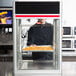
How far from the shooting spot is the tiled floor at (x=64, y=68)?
282 cm

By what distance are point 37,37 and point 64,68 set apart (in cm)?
91

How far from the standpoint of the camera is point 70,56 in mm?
3037

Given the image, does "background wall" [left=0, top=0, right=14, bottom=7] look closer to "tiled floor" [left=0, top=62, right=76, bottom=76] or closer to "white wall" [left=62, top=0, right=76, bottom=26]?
"tiled floor" [left=0, top=62, right=76, bottom=76]

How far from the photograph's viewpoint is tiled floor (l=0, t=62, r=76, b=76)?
2.82 m

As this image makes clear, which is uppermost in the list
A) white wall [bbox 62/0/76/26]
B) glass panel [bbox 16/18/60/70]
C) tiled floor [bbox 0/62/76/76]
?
white wall [bbox 62/0/76/26]

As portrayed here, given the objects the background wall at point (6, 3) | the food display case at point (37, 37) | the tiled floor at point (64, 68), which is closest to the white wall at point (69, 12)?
the background wall at point (6, 3)

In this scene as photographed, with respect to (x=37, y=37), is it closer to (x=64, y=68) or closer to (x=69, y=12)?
(x=64, y=68)

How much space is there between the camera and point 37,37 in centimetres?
265

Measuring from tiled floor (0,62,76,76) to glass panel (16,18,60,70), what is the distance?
29 centimetres

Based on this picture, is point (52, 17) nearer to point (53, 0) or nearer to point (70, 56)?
point (53, 0)

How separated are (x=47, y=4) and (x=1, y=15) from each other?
795 mm

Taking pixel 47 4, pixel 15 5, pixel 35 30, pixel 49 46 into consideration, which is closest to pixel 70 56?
pixel 49 46

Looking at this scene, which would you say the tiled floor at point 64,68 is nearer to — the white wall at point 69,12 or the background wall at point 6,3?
the background wall at point 6,3

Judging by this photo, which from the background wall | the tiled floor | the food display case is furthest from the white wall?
the food display case
